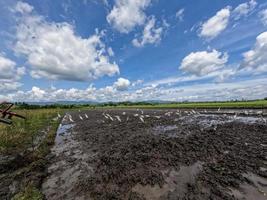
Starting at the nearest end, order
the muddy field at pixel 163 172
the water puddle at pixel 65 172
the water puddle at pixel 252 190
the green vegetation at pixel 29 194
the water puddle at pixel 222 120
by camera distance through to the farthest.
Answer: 1. the water puddle at pixel 252 190
2. the green vegetation at pixel 29 194
3. the muddy field at pixel 163 172
4. the water puddle at pixel 65 172
5. the water puddle at pixel 222 120

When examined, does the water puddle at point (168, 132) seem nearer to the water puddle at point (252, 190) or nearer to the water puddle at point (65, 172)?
the water puddle at point (65, 172)

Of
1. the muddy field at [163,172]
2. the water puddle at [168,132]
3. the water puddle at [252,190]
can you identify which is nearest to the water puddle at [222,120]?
the water puddle at [168,132]

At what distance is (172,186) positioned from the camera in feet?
22.9

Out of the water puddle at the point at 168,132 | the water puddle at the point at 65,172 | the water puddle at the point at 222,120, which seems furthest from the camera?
the water puddle at the point at 222,120

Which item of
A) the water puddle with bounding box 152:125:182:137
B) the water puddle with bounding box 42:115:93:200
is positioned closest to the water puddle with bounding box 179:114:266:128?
the water puddle with bounding box 152:125:182:137

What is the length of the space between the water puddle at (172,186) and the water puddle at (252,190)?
1.68 metres

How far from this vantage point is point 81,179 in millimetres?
7988

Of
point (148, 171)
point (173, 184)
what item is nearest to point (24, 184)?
point (148, 171)

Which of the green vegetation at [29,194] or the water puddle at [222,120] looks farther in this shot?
the water puddle at [222,120]

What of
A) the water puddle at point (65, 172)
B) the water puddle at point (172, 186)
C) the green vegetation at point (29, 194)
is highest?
the green vegetation at point (29, 194)

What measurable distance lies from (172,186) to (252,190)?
113 inches

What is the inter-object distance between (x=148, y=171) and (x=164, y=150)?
3.77m

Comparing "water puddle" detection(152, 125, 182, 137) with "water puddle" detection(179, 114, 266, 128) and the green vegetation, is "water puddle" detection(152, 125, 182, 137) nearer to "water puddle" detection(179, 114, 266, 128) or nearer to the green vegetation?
"water puddle" detection(179, 114, 266, 128)

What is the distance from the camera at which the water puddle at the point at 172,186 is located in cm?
634
